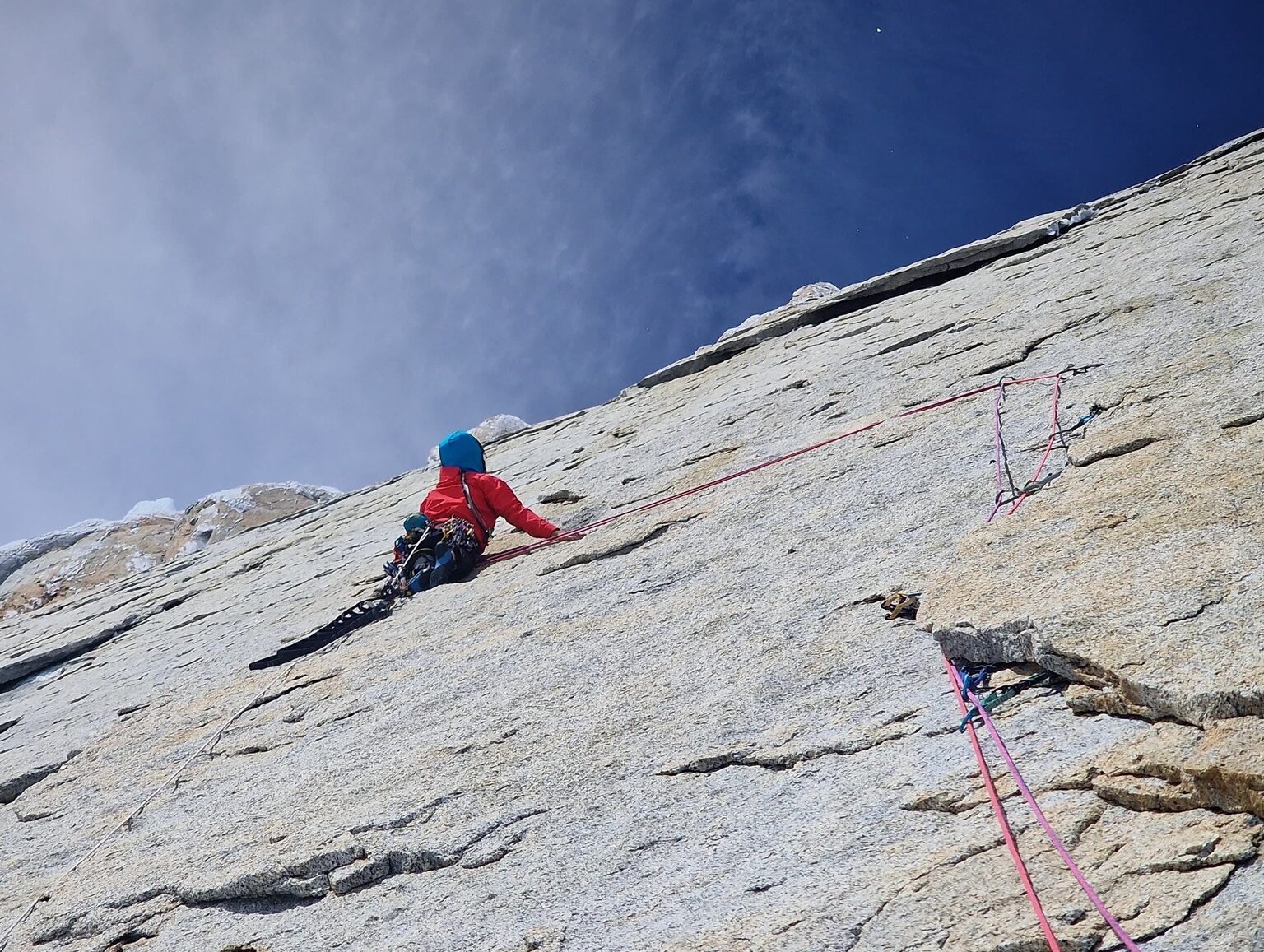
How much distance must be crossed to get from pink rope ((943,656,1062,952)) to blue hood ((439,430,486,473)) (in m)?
5.25

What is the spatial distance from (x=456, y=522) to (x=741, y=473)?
2.31 metres

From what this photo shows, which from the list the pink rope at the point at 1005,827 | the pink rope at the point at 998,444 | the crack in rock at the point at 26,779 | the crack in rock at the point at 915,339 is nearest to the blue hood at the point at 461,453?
the crack in rock at the point at 26,779

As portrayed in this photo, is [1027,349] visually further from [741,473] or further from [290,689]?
[290,689]

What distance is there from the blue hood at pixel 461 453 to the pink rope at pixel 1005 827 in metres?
5.25

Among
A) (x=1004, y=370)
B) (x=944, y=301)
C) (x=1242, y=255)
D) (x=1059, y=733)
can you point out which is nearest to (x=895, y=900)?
(x=1059, y=733)

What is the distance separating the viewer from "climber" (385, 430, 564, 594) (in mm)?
6605

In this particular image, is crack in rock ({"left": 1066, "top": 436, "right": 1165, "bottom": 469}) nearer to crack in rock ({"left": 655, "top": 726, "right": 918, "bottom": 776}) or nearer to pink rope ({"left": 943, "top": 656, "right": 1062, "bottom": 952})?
pink rope ({"left": 943, "top": 656, "right": 1062, "bottom": 952})

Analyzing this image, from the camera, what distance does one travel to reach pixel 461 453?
7367mm

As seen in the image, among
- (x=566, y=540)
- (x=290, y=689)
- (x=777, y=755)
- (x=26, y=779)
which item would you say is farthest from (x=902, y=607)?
(x=26, y=779)

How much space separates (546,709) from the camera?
370cm

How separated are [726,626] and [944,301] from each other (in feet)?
21.1

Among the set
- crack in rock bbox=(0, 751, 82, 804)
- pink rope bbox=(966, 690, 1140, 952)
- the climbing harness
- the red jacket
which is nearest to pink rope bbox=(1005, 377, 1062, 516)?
the climbing harness

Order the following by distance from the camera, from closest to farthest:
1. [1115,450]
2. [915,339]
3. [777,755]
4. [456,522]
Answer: [777,755] < [1115,450] < [456,522] < [915,339]

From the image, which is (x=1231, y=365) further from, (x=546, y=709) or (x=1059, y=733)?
(x=546, y=709)
